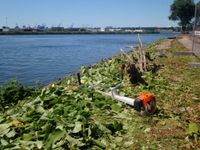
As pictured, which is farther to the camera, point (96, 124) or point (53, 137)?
point (96, 124)

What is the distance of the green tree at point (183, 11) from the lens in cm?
12499

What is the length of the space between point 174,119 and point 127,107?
146 cm

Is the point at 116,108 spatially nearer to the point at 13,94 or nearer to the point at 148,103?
the point at 148,103

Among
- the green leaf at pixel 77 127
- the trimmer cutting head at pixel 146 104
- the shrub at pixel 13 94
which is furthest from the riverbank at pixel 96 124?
the shrub at pixel 13 94

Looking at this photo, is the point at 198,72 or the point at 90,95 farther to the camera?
the point at 198,72

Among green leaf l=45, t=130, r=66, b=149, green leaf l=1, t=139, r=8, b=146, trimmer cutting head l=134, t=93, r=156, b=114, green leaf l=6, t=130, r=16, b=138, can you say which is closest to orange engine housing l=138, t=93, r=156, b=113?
trimmer cutting head l=134, t=93, r=156, b=114

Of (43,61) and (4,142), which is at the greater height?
(4,142)

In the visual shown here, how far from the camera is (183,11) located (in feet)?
411

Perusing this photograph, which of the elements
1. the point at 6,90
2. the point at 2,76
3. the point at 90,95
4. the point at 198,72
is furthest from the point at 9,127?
the point at 2,76

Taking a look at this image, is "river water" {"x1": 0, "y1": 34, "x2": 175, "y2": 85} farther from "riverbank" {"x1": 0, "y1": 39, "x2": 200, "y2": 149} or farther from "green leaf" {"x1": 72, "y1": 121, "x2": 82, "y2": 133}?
"green leaf" {"x1": 72, "y1": 121, "x2": 82, "y2": 133}

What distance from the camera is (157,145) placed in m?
6.82

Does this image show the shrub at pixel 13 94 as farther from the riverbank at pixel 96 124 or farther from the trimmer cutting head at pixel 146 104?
the trimmer cutting head at pixel 146 104

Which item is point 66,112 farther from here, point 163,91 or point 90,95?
point 163,91

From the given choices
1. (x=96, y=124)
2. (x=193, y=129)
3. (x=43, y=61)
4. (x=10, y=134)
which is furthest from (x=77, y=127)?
(x=43, y=61)
